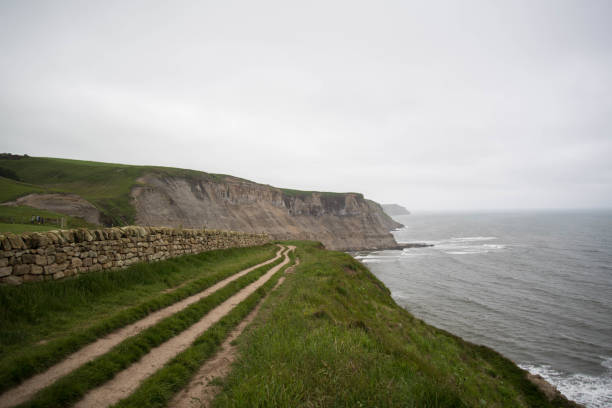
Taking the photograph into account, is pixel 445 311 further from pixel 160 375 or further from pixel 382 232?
pixel 382 232

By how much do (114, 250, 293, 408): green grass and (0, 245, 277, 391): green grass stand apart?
7.41 feet

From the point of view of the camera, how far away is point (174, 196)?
70875 mm

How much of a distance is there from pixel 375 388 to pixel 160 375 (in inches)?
168

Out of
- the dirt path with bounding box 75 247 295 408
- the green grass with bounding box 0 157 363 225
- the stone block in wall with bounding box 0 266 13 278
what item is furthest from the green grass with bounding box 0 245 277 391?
the green grass with bounding box 0 157 363 225

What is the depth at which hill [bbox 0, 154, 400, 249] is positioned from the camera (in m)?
43.0

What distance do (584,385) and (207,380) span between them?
2640cm

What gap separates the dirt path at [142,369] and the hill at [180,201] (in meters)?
32.5

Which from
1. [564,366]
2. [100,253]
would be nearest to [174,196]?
[100,253]

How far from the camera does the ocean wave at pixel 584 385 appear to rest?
17.2 m

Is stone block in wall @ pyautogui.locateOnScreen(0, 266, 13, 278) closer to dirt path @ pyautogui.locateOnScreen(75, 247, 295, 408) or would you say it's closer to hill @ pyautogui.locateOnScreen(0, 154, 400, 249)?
dirt path @ pyautogui.locateOnScreen(75, 247, 295, 408)

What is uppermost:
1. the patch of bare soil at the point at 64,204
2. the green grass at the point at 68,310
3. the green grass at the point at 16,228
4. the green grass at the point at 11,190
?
the green grass at the point at 11,190

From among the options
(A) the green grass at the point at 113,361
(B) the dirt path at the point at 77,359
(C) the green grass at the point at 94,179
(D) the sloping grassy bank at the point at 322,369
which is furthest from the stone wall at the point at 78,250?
(C) the green grass at the point at 94,179

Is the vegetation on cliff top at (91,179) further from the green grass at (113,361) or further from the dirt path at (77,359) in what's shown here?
the green grass at (113,361)

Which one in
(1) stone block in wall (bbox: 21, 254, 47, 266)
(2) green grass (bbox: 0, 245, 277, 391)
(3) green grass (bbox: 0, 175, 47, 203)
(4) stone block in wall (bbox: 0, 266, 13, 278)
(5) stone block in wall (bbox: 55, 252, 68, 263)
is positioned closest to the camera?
(2) green grass (bbox: 0, 245, 277, 391)
